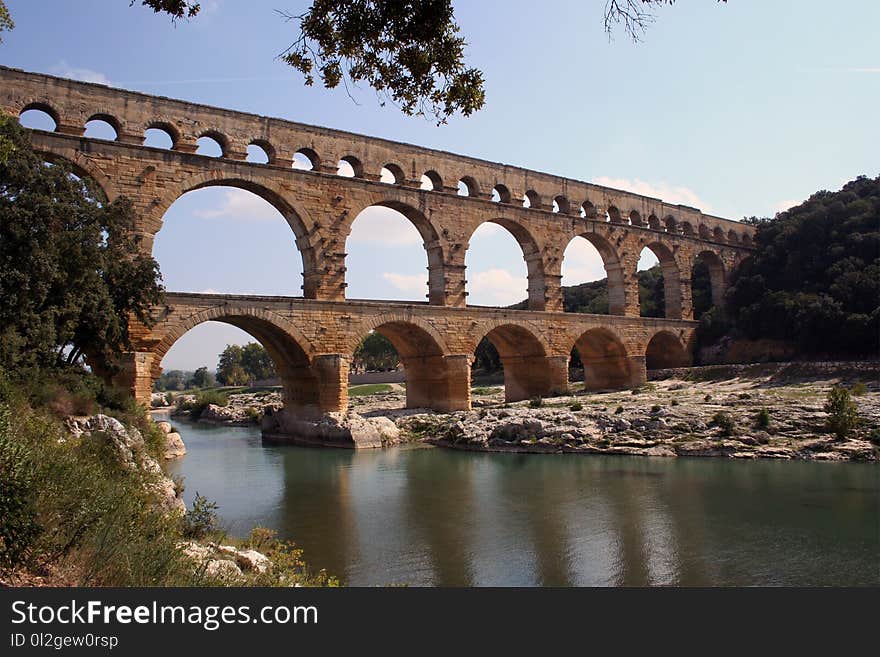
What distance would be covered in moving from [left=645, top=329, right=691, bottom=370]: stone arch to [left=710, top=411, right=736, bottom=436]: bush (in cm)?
1385

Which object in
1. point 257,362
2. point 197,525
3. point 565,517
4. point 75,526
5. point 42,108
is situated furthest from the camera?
point 257,362

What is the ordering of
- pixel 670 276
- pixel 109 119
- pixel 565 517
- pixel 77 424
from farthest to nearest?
pixel 670 276, pixel 109 119, pixel 565 517, pixel 77 424

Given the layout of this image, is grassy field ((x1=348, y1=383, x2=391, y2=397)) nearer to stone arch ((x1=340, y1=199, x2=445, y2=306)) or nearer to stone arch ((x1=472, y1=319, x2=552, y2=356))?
stone arch ((x1=472, y1=319, x2=552, y2=356))

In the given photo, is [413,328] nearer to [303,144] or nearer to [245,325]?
[245,325]

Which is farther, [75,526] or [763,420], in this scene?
[763,420]

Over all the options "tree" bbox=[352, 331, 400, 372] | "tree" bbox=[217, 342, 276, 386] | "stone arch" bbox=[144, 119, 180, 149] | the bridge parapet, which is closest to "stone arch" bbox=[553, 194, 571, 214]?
the bridge parapet

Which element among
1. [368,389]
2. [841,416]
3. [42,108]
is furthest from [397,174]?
[368,389]

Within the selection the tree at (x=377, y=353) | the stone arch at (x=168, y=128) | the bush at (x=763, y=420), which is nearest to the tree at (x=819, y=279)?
the bush at (x=763, y=420)

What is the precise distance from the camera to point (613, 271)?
100 feet

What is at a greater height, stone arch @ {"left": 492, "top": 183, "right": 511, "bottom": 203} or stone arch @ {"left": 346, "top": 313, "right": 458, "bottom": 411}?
stone arch @ {"left": 492, "top": 183, "right": 511, "bottom": 203}

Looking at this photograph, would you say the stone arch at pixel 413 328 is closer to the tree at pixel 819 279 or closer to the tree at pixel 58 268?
the tree at pixel 58 268

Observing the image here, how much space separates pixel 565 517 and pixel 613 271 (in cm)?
2106

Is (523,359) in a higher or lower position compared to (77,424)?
higher

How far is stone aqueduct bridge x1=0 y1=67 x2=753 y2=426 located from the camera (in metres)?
18.9
